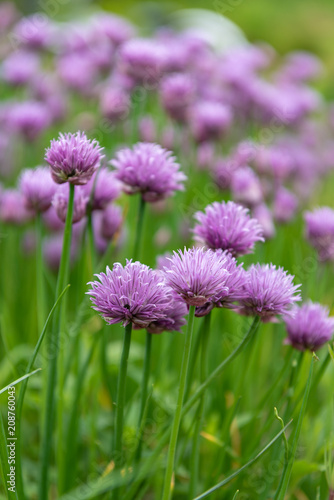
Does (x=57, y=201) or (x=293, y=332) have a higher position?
(x=57, y=201)

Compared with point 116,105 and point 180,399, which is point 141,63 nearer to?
point 116,105

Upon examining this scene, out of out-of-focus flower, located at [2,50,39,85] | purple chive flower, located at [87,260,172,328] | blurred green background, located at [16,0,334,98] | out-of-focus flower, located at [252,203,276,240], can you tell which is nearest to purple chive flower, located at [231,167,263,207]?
out-of-focus flower, located at [252,203,276,240]

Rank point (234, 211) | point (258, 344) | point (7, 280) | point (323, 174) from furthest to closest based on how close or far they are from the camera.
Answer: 1. point (323, 174)
2. point (7, 280)
3. point (258, 344)
4. point (234, 211)

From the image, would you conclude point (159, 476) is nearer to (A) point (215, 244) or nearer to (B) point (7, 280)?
(A) point (215, 244)

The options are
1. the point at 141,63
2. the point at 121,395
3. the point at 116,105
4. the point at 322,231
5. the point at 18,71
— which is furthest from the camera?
the point at 18,71

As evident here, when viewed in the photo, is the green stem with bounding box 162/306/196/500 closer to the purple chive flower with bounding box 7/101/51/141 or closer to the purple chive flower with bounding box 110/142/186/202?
the purple chive flower with bounding box 110/142/186/202

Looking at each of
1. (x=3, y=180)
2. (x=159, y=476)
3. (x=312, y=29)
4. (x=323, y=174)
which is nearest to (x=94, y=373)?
(x=159, y=476)

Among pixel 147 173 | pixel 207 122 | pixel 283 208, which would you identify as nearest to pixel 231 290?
pixel 147 173
